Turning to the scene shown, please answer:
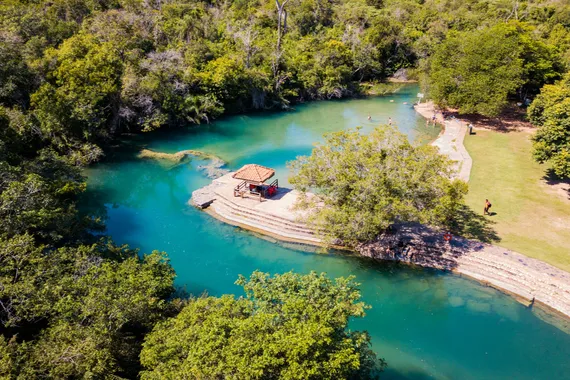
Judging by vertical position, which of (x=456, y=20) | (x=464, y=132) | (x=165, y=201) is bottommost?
(x=165, y=201)

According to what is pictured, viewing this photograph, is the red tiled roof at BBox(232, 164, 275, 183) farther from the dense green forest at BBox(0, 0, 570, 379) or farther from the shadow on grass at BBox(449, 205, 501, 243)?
the shadow on grass at BBox(449, 205, 501, 243)

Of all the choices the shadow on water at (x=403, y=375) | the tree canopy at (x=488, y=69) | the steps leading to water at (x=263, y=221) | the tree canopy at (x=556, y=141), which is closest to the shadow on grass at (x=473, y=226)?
the tree canopy at (x=556, y=141)

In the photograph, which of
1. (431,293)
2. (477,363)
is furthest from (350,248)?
(477,363)

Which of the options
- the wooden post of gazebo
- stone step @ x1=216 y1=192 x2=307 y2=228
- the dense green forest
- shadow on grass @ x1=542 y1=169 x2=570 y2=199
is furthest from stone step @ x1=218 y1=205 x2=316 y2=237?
shadow on grass @ x1=542 y1=169 x2=570 y2=199

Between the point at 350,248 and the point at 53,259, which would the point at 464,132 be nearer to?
the point at 350,248

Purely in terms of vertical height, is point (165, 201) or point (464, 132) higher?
point (464, 132)
